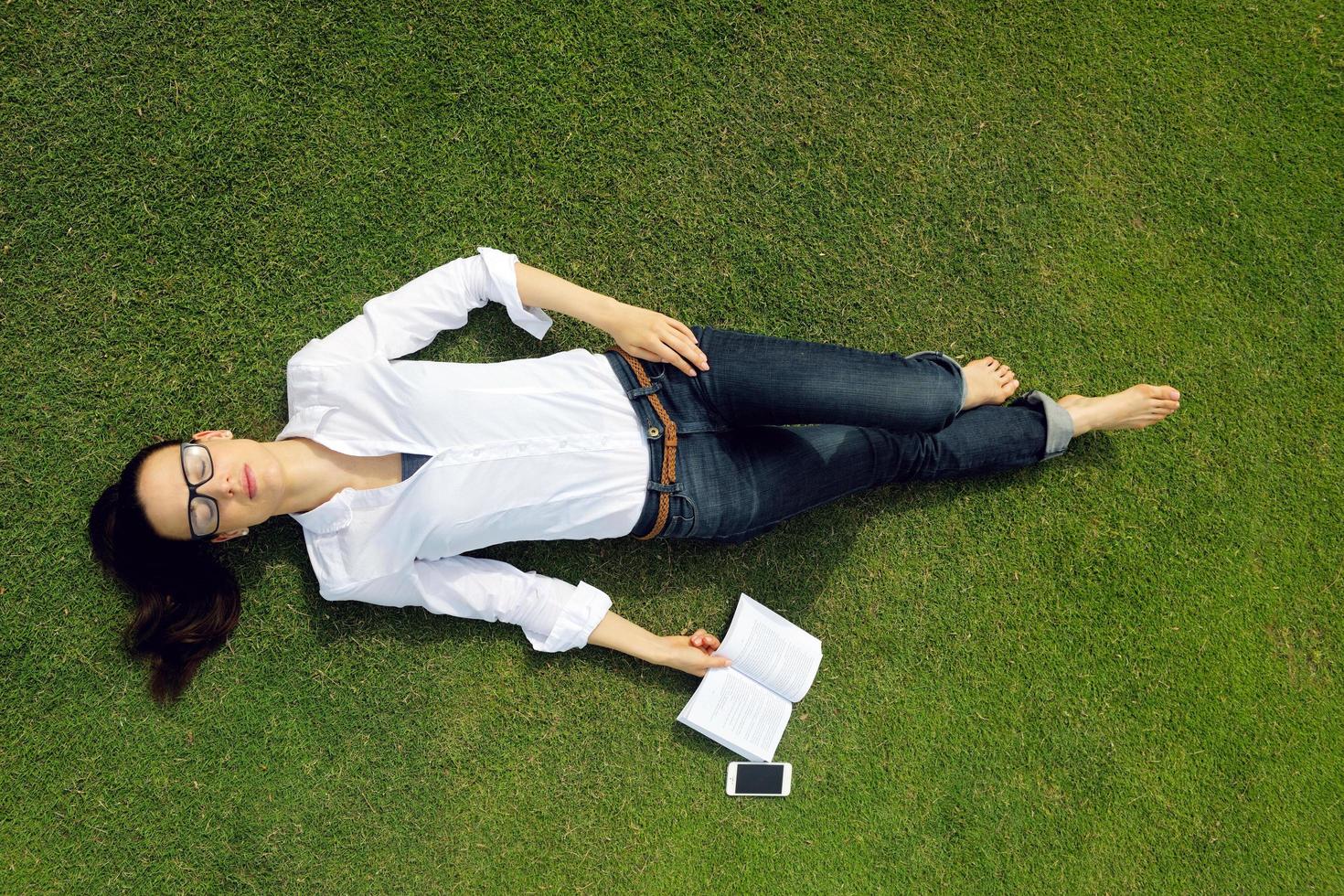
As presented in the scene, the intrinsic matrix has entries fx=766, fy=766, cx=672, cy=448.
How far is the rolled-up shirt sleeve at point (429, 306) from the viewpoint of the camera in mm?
3008

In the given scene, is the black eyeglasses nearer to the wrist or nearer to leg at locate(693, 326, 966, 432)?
the wrist

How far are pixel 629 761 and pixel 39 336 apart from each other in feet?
10.4

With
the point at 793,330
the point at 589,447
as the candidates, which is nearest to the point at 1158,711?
the point at 793,330

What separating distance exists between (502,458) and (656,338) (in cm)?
75

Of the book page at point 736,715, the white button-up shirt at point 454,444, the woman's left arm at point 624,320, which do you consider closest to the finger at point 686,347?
the woman's left arm at point 624,320

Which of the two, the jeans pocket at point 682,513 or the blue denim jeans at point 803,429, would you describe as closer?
the blue denim jeans at point 803,429

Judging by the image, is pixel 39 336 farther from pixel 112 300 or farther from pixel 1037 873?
pixel 1037 873

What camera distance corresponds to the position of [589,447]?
2.96m

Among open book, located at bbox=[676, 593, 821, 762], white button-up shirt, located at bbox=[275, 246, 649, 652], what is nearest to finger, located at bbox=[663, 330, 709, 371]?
white button-up shirt, located at bbox=[275, 246, 649, 652]

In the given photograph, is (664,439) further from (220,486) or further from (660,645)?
(220,486)

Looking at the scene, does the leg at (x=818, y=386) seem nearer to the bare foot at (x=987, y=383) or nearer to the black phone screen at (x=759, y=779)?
the bare foot at (x=987, y=383)

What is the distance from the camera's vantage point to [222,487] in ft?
8.87

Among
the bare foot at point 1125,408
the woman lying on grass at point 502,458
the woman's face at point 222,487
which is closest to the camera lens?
the woman's face at point 222,487

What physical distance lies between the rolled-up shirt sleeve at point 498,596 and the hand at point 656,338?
106 centimetres
